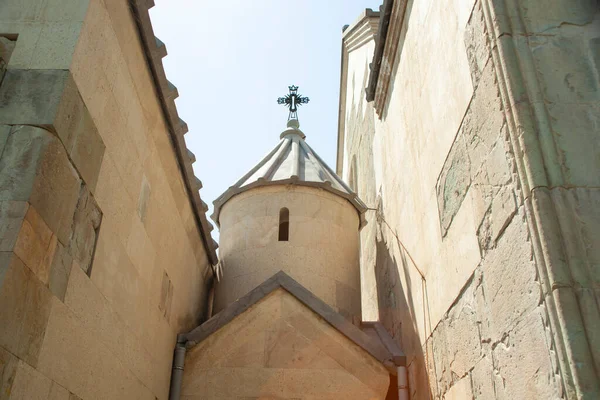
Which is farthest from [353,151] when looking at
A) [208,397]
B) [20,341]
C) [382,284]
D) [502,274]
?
[20,341]

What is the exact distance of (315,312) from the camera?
20.2 feet

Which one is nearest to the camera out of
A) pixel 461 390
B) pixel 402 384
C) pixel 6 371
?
pixel 6 371

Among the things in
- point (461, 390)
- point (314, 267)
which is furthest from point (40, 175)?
point (314, 267)

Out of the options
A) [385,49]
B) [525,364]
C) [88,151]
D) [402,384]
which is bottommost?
[525,364]

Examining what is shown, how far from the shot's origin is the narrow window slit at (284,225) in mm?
8102

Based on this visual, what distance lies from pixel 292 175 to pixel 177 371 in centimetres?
330

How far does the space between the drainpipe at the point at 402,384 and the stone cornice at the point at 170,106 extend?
9.74 feet

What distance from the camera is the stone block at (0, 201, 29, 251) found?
9.02 feet

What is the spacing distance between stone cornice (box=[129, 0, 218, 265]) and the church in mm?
24

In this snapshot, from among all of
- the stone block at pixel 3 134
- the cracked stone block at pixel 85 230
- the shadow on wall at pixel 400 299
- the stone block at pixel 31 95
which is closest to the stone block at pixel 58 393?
the cracked stone block at pixel 85 230

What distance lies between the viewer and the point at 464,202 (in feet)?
13.1

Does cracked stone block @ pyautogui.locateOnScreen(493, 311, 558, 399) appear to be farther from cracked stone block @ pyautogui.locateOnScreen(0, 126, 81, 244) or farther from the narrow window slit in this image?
the narrow window slit

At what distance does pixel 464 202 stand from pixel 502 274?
2.72 ft

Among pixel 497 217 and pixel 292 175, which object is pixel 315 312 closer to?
pixel 292 175
